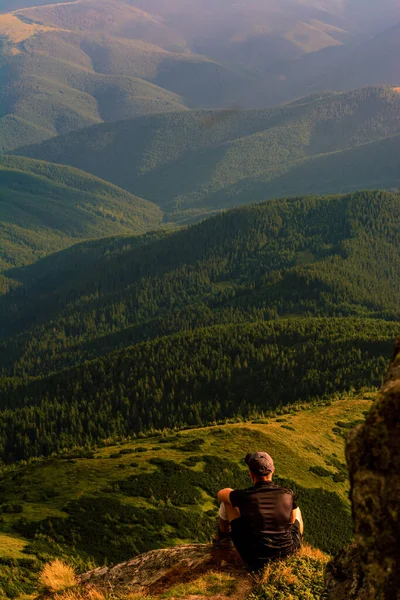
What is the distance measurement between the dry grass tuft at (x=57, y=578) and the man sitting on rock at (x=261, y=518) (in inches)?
367

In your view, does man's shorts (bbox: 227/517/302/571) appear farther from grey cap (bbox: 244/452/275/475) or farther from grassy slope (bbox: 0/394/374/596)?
grassy slope (bbox: 0/394/374/596)

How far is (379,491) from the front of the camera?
16.3 m

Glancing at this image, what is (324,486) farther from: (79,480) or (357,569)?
(357,569)

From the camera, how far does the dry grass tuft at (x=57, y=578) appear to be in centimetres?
2914

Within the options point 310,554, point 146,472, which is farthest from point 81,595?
point 146,472

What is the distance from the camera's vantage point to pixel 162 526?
3002 inches

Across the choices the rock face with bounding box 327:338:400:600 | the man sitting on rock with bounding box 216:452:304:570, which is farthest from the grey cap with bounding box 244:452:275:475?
the rock face with bounding box 327:338:400:600

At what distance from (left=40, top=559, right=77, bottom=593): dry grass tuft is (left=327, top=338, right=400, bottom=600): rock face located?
17.7 metres

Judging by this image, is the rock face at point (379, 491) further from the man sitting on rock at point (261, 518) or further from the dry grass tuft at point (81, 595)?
the dry grass tuft at point (81, 595)

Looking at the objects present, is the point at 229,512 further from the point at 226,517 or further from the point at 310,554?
the point at 310,554

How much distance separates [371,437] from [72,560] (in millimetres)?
48817

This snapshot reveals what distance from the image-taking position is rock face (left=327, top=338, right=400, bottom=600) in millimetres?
15898

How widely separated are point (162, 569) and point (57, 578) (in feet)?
17.4

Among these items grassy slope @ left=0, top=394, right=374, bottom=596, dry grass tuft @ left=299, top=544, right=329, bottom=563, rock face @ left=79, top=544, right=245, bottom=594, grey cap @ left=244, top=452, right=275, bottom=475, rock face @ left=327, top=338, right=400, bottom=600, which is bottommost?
grassy slope @ left=0, top=394, right=374, bottom=596
